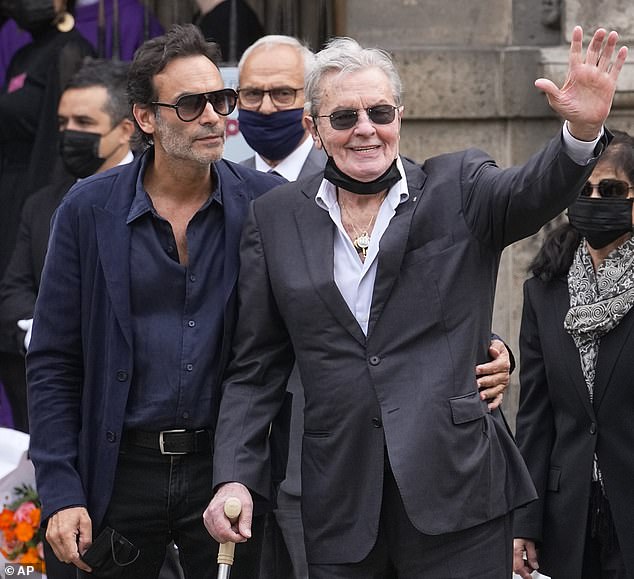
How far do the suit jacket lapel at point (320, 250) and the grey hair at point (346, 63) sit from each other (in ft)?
0.85

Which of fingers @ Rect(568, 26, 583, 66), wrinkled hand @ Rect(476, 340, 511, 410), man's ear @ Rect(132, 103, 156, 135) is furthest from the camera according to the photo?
man's ear @ Rect(132, 103, 156, 135)

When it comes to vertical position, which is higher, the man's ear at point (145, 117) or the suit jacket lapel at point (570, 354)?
the man's ear at point (145, 117)

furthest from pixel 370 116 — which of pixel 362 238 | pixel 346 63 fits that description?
pixel 362 238

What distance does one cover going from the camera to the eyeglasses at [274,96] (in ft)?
18.8

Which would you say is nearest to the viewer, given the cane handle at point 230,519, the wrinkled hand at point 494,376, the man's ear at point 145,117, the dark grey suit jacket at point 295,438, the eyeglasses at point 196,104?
the cane handle at point 230,519

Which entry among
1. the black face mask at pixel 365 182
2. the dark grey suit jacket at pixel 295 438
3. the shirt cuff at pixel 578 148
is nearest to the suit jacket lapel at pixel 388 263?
the black face mask at pixel 365 182

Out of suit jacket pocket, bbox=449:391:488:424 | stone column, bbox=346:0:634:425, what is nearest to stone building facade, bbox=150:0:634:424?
stone column, bbox=346:0:634:425

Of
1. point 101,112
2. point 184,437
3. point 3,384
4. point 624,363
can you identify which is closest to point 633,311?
point 624,363

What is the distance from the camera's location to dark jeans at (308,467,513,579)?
3885 millimetres

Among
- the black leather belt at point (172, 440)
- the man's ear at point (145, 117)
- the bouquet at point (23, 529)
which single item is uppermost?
Result: the man's ear at point (145, 117)

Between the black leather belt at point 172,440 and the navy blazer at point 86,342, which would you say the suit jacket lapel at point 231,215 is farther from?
the black leather belt at point 172,440

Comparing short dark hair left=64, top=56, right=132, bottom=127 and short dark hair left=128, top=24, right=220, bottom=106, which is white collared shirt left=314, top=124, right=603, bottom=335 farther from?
short dark hair left=64, top=56, right=132, bottom=127

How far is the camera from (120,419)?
164 inches

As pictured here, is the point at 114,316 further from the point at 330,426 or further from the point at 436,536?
the point at 436,536
